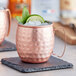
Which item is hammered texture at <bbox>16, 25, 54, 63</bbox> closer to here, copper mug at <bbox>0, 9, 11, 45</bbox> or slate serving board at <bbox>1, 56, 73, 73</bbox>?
slate serving board at <bbox>1, 56, 73, 73</bbox>

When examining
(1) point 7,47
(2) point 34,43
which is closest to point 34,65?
(2) point 34,43

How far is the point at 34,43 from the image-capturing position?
37.8 inches

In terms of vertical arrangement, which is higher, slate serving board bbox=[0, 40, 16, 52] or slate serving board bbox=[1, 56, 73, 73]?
slate serving board bbox=[1, 56, 73, 73]

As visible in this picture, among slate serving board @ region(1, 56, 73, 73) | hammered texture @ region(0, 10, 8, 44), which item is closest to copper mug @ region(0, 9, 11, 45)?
hammered texture @ region(0, 10, 8, 44)

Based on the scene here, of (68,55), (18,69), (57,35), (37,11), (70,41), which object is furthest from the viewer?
(37,11)

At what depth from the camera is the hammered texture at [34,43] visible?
96 centimetres

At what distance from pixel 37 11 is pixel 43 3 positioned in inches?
3.3

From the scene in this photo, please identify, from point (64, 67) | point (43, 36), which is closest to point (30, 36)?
point (43, 36)

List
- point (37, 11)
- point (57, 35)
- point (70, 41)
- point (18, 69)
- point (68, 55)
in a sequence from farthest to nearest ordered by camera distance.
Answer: point (37, 11)
point (57, 35)
point (70, 41)
point (68, 55)
point (18, 69)

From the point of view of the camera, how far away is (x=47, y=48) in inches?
38.7

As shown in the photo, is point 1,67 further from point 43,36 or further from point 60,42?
point 60,42

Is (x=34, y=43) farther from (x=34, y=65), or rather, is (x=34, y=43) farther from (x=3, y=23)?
(x=3, y=23)

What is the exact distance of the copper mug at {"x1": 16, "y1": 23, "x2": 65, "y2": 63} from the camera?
96cm

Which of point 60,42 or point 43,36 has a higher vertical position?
point 43,36
